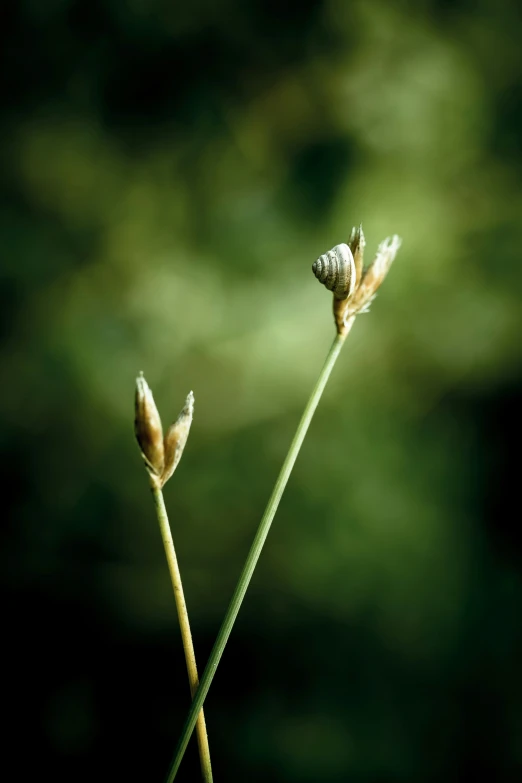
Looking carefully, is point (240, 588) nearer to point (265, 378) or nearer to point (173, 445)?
point (173, 445)

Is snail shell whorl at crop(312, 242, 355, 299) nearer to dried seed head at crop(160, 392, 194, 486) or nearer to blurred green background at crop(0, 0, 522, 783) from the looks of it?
dried seed head at crop(160, 392, 194, 486)

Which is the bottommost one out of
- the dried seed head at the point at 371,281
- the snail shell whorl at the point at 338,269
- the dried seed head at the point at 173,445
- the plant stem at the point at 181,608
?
the plant stem at the point at 181,608

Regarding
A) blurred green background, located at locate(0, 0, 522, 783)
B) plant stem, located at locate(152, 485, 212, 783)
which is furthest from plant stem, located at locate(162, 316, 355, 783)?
blurred green background, located at locate(0, 0, 522, 783)

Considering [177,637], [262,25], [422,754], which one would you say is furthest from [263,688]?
[262,25]

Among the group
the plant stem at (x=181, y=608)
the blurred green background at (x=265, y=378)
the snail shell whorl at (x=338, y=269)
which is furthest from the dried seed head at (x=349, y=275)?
the blurred green background at (x=265, y=378)

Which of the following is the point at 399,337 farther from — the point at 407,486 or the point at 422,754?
the point at 422,754

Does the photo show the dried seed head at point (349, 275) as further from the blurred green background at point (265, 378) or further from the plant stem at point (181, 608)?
the blurred green background at point (265, 378)

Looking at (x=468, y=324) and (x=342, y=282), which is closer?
(x=342, y=282)
